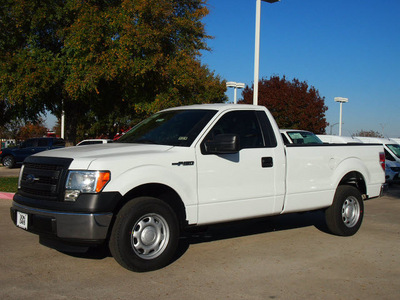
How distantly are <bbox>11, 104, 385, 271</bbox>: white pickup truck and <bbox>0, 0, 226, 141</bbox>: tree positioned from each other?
722 centimetres

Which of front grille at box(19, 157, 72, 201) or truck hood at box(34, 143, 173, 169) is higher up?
truck hood at box(34, 143, 173, 169)

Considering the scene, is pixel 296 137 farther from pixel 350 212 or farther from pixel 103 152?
pixel 103 152

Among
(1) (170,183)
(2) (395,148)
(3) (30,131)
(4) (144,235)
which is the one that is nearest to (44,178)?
(4) (144,235)

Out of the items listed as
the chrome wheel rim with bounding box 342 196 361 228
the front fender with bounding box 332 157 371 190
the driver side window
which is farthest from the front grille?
the chrome wheel rim with bounding box 342 196 361 228

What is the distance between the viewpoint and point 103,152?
5.15m

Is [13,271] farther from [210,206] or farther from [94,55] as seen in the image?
[94,55]

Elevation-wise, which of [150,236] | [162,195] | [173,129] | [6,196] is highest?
[173,129]

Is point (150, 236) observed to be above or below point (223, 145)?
below

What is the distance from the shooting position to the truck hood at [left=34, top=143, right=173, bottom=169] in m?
4.85

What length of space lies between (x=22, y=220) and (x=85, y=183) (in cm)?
105

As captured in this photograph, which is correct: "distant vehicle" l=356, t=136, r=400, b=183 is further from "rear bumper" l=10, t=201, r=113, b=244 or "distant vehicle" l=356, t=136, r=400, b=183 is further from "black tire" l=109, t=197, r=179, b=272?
"rear bumper" l=10, t=201, r=113, b=244

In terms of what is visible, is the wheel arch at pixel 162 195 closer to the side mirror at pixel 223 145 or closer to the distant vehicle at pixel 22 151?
the side mirror at pixel 223 145

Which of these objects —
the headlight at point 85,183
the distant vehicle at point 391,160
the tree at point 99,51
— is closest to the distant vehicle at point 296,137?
the distant vehicle at point 391,160

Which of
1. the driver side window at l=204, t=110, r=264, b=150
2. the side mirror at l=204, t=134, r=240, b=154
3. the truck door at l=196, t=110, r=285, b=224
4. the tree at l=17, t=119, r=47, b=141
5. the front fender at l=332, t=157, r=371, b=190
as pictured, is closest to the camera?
the side mirror at l=204, t=134, r=240, b=154
